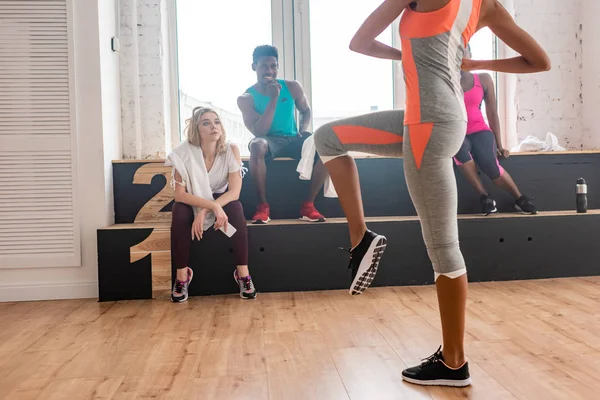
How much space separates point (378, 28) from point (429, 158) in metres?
0.38

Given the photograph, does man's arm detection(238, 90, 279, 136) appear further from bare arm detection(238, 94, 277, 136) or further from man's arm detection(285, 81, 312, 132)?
man's arm detection(285, 81, 312, 132)

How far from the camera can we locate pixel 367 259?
1.75 meters

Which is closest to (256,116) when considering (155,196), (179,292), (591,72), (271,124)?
(271,124)

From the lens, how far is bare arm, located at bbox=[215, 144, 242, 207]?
3.08 metres

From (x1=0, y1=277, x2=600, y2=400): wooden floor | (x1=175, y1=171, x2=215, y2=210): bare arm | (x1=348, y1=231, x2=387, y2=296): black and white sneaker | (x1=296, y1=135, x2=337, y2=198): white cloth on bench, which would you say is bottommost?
(x1=0, y1=277, x2=600, y2=400): wooden floor

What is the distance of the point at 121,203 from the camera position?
11.4ft

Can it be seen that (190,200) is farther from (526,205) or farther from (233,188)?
(526,205)

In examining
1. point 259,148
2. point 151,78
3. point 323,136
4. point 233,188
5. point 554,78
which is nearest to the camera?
point 323,136

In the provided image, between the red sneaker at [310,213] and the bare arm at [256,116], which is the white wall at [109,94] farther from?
the red sneaker at [310,213]

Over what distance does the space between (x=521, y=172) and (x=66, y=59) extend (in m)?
2.80

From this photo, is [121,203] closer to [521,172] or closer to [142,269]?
[142,269]

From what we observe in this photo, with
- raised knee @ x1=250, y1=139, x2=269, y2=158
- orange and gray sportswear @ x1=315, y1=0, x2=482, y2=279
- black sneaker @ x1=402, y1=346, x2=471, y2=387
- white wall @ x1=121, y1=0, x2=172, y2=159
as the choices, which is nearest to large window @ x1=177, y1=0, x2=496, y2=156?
white wall @ x1=121, y1=0, x2=172, y2=159

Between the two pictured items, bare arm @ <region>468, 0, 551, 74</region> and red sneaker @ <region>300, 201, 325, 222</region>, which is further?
red sneaker @ <region>300, 201, 325, 222</region>

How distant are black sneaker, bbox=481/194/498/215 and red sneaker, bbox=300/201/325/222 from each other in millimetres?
979
